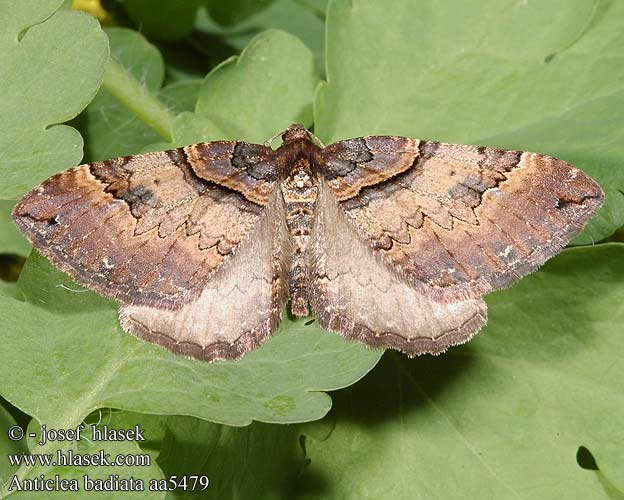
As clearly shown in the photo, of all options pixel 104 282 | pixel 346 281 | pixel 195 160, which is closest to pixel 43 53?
pixel 195 160

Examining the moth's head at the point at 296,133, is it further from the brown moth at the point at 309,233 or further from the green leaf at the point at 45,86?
the green leaf at the point at 45,86

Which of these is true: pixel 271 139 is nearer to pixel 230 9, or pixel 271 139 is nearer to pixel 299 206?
pixel 299 206

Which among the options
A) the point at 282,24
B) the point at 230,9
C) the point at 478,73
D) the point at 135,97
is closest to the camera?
the point at 478,73

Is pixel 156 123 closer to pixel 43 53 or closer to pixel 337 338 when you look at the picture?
pixel 43 53

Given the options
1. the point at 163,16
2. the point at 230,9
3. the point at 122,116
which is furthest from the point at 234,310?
the point at 230,9

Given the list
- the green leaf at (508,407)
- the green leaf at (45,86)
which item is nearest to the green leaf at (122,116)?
the green leaf at (45,86)

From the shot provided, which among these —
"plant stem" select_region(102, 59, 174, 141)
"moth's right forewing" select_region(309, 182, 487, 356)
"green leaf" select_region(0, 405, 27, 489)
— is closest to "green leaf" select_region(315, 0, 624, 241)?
"moth's right forewing" select_region(309, 182, 487, 356)

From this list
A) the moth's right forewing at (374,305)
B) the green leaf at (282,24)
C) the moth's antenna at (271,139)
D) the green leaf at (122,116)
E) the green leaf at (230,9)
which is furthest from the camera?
the green leaf at (282,24)
